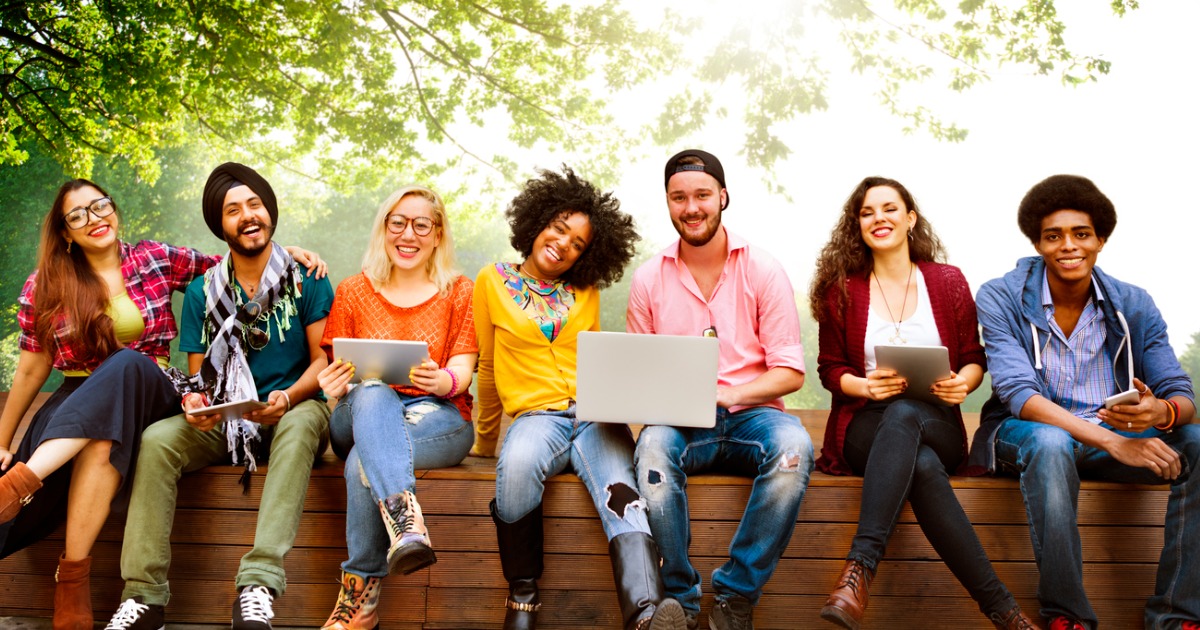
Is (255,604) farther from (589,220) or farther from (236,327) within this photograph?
(589,220)

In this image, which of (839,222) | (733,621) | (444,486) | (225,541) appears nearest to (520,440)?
(444,486)

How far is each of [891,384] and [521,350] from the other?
1038 millimetres

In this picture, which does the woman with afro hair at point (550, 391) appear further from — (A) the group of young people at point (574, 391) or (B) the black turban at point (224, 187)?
(B) the black turban at point (224, 187)

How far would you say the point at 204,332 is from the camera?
253 cm

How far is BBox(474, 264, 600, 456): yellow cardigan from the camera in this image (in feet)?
8.09

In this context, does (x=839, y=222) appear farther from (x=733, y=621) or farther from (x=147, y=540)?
(x=147, y=540)

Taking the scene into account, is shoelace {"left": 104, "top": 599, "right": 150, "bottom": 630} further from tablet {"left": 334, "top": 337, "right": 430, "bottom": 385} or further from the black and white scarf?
tablet {"left": 334, "top": 337, "right": 430, "bottom": 385}

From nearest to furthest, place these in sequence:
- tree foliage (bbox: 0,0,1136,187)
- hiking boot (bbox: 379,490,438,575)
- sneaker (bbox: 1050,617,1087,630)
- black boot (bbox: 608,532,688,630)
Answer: black boot (bbox: 608,532,688,630) → hiking boot (bbox: 379,490,438,575) → sneaker (bbox: 1050,617,1087,630) → tree foliage (bbox: 0,0,1136,187)

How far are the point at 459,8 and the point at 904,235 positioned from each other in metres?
4.52

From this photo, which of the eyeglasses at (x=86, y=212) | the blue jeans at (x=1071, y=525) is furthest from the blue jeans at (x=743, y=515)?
the eyeglasses at (x=86, y=212)

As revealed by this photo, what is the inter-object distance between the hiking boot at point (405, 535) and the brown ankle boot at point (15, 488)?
2.86 ft

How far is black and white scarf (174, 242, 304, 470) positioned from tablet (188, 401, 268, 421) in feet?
0.47

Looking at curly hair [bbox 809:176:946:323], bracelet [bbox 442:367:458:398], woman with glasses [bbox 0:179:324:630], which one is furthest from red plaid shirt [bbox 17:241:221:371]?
curly hair [bbox 809:176:946:323]

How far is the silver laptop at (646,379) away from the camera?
80.7 inches
